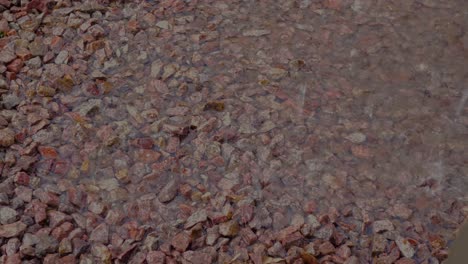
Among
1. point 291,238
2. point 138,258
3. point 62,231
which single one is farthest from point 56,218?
point 291,238

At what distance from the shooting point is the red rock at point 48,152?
363 centimetres

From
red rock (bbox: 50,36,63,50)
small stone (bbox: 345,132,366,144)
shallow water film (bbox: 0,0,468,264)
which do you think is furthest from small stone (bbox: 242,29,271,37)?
red rock (bbox: 50,36,63,50)

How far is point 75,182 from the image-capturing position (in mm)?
3533

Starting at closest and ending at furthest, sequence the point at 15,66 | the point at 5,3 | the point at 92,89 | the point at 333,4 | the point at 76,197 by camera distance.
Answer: the point at 76,197 → the point at 92,89 → the point at 15,66 → the point at 5,3 → the point at 333,4

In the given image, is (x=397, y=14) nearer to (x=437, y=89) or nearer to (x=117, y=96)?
(x=437, y=89)

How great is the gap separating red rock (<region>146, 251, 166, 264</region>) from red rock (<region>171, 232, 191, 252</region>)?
0.09m

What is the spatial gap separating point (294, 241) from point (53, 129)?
1708 mm

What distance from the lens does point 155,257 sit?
3.12m

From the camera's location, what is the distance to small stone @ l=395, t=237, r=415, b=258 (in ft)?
10.5

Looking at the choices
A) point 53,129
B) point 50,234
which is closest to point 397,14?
point 53,129

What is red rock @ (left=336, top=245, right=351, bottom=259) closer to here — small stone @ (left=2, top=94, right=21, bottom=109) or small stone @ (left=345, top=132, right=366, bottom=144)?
small stone @ (left=345, top=132, right=366, bottom=144)

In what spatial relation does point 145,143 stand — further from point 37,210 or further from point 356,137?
point 356,137

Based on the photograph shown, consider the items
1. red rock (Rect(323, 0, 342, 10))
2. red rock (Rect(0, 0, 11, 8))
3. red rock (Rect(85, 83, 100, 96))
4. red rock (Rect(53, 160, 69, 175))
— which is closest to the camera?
red rock (Rect(53, 160, 69, 175))

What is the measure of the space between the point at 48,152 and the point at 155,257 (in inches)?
41.3
